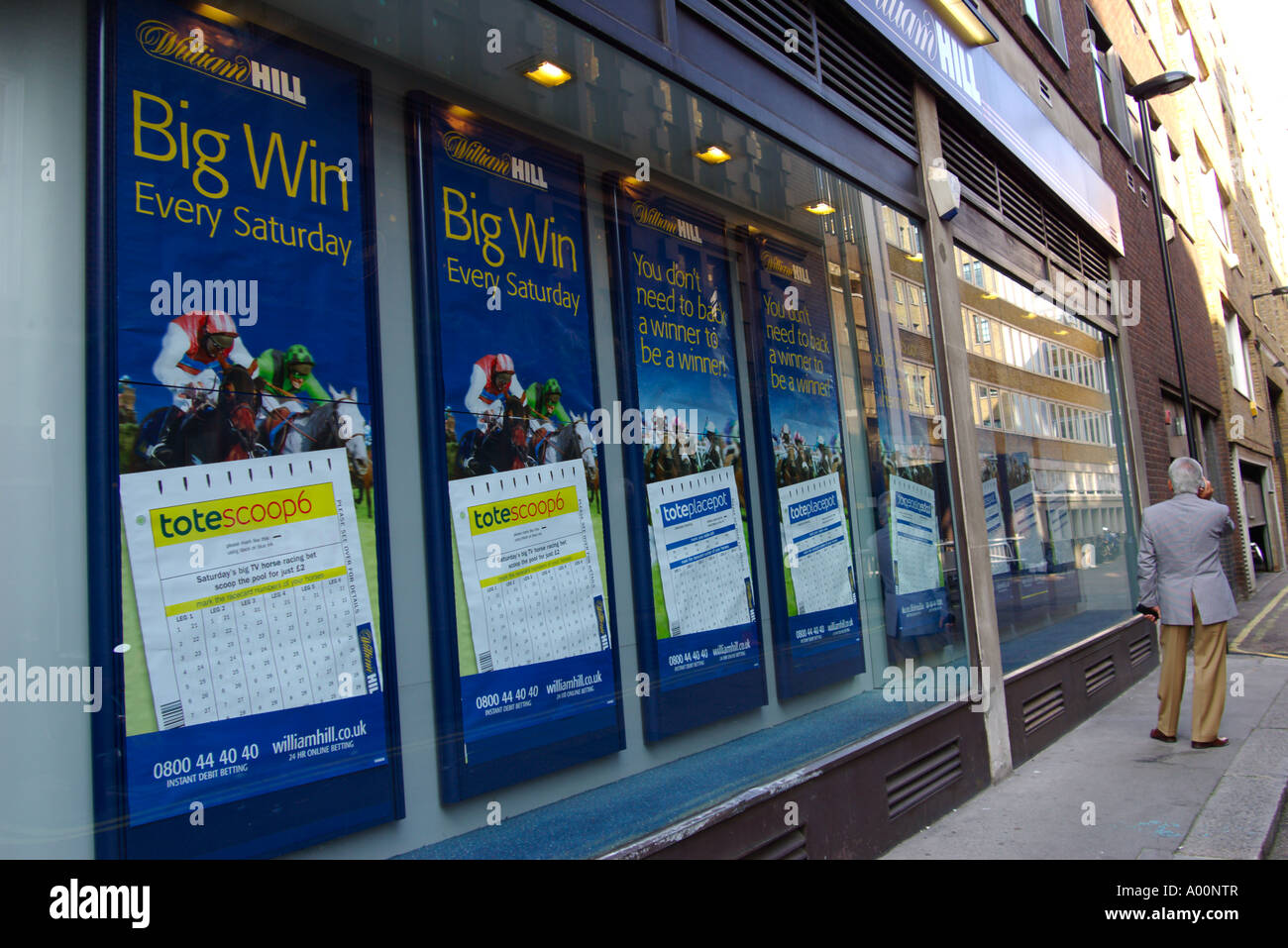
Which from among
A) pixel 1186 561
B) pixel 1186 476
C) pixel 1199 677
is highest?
pixel 1186 476

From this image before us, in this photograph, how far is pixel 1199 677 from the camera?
20.7 feet

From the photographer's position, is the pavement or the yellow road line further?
the yellow road line

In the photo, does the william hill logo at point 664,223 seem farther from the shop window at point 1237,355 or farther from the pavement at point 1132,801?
the shop window at point 1237,355

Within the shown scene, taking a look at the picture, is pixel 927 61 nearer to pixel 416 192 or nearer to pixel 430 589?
pixel 416 192

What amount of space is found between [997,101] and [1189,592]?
13.3 ft

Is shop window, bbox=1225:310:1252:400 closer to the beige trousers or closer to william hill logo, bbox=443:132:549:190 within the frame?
the beige trousers

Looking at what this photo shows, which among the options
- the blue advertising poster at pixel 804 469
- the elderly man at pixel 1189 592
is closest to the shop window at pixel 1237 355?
the elderly man at pixel 1189 592

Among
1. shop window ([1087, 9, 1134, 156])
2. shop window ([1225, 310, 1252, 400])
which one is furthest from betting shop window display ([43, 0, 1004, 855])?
shop window ([1225, 310, 1252, 400])

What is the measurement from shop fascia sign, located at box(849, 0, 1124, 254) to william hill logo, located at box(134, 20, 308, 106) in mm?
3303

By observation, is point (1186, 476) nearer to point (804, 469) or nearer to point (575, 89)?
point (804, 469)

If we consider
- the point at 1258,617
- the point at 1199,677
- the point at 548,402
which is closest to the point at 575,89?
the point at 548,402

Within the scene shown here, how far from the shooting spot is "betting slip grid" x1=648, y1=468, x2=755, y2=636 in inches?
188

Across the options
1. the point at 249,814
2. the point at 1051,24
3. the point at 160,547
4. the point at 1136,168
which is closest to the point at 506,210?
the point at 160,547

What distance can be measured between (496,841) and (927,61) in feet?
17.9
